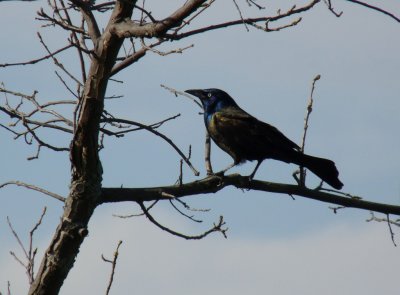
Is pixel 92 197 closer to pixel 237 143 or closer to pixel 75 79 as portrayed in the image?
pixel 75 79

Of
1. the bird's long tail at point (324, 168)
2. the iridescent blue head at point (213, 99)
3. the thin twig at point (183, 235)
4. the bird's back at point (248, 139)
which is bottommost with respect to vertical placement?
the thin twig at point (183, 235)

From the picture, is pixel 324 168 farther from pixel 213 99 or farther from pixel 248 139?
pixel 213 99

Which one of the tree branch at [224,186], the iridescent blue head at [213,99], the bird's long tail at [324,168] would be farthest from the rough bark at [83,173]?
the iridescent blue head at [213,99]

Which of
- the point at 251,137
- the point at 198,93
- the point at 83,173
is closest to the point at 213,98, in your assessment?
the point at 198,93

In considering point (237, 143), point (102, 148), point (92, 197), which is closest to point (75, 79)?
point (102, 148)

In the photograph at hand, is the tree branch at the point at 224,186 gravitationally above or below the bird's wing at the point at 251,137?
below

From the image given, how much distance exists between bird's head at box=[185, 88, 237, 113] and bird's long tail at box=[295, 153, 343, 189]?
1.52m

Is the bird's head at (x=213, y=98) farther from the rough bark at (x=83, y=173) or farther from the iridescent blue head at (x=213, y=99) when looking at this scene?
the rough bark at (x=83, y=173)

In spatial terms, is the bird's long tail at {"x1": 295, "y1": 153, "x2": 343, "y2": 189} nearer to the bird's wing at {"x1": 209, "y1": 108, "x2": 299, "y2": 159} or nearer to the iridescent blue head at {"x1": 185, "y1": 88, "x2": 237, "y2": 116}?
the bird's wing at {"x1": 209, "y1": 108, "x2": 299, "y2": 159}

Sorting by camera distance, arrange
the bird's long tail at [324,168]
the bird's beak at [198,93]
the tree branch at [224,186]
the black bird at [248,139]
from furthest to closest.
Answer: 1. the bird's beak at [198,93]
2. the black bird at [248,139]
3. the bird's long tail at [324,168]
4. the tree branch at [224,186]

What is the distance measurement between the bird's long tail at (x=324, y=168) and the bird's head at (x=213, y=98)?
152 centimetres

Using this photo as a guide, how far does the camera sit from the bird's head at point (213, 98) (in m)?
7.69

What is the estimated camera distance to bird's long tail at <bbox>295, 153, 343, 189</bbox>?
5.90 meters

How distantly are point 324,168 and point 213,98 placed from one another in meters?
2.12
